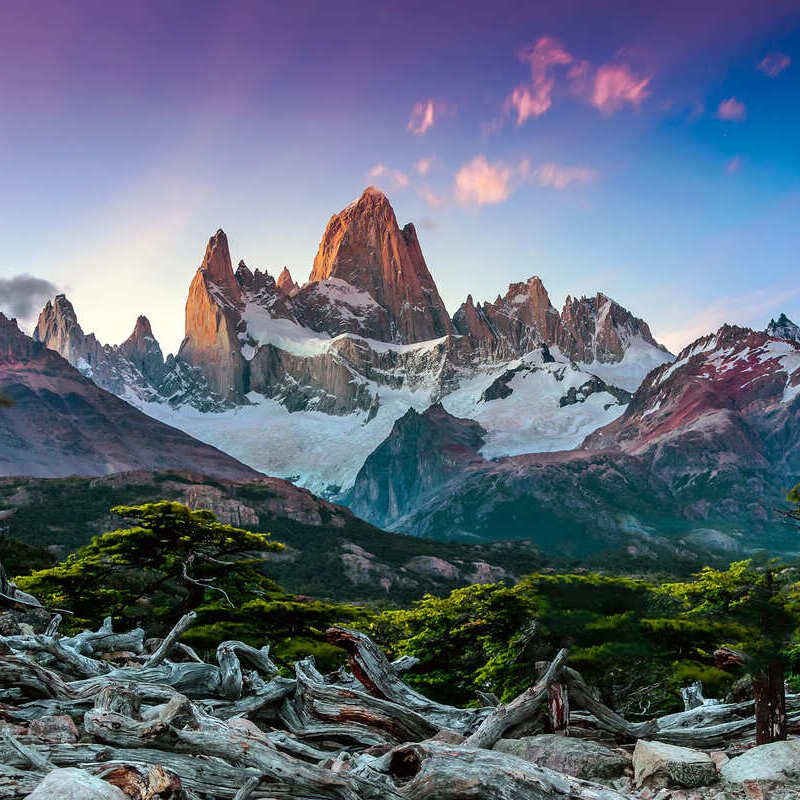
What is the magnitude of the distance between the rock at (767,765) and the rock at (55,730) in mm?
8290

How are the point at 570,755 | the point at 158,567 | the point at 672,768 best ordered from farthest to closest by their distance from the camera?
the point at 158,567 < the point at 570,755 < the point at 672,768

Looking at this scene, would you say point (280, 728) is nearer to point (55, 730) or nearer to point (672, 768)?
point (55, 730)

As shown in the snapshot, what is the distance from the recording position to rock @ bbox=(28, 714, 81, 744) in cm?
984

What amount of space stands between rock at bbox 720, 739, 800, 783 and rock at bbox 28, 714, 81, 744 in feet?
27.2

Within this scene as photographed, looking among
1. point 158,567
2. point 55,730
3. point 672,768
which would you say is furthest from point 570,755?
point 158,567

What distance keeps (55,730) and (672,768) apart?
7.87 m

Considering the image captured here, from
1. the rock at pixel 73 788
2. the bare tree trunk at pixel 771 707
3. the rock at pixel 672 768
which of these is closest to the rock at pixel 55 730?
the rock at pixel 73 788

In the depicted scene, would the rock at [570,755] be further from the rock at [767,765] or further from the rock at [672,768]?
the rock at [767,765]

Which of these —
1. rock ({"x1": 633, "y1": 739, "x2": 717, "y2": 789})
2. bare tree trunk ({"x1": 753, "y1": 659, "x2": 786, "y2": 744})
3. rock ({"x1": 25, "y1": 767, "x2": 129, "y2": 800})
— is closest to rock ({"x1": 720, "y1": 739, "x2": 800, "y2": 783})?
rock ({"x1": 633, "y1": 739, "x2": 717, "y2": 789})

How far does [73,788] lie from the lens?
7.08 meters

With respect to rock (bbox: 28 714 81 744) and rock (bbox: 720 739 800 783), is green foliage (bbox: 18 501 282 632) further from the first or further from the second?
rock (bbox: 720 739 800 783)

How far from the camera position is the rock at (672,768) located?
398 inches

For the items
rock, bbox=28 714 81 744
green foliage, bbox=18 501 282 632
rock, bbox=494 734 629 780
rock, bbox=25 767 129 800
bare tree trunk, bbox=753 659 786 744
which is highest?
green foliage, bbox=18 501 282 632

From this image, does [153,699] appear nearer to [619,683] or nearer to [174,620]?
[619,683]
